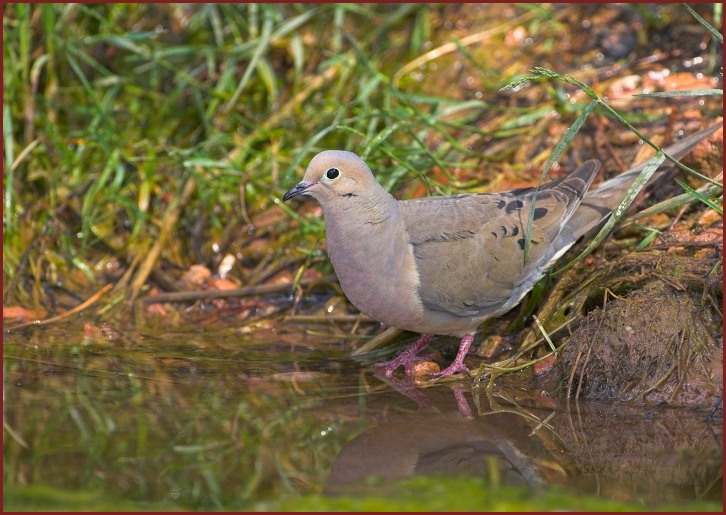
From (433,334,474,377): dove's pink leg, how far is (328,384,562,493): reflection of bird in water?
0.57m

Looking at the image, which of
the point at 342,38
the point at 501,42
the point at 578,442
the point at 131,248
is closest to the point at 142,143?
the point at 131,248

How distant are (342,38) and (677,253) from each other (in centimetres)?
315

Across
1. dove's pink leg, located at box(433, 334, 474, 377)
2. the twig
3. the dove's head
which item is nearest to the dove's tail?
dove's pink leg, located at box(433, 334, 474, 377)

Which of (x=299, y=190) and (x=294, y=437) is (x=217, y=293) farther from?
(x=294, y=437)

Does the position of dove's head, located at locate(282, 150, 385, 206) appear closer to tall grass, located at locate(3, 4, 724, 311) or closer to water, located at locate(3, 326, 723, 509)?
tall grass, located at locate(3, 4, 724, 311)

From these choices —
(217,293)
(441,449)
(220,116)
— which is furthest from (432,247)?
(220,116)

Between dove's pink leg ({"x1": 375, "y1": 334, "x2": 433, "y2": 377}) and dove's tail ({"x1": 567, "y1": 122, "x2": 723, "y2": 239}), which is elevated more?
dove's tail ({"x1": 567, "y1": 122, "x2": 723, "y2": 239})

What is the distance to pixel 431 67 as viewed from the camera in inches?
266

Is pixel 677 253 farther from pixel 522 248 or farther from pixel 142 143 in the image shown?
pixel 142 143

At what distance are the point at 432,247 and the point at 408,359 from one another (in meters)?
0.59

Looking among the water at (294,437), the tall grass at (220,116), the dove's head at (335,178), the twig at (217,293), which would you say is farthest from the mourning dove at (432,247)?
the twig at (217,293)

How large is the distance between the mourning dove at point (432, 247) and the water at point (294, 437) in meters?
0.38

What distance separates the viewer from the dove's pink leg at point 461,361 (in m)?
4.51

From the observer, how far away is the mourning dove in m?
4.40
